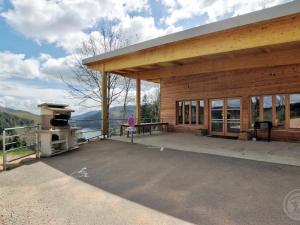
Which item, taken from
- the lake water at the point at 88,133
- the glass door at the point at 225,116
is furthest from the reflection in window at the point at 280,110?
the lake water at the point at 88,133

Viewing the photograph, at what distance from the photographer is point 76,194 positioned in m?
3.66

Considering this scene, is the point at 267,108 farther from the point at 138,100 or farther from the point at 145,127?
the point at 138,100

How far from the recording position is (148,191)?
375 centimetres

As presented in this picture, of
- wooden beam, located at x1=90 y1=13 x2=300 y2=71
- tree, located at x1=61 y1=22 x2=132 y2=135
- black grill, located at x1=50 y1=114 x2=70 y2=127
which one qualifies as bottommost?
A: black grill, located at x1=50 y1=114 x2=70 y2=127

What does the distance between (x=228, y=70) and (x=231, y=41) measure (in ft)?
13.9

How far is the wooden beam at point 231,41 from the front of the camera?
5105 mm

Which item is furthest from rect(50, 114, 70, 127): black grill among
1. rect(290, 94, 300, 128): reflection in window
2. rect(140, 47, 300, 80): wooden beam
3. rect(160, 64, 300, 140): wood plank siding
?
rect(290, 94, 300, 128): reflection in window

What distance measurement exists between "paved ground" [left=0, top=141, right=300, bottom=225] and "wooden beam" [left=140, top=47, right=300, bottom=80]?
4695 millimetres

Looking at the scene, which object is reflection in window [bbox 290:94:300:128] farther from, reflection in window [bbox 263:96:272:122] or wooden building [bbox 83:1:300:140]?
reflection in window [bbox 263:96:272:122]

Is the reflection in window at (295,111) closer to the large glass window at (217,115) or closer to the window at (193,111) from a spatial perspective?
the large glass window at (217,115)

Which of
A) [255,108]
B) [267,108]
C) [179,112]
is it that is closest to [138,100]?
[179,112]

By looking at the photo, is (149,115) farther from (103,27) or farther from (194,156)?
(194,156)

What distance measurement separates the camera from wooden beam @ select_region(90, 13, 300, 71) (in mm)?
5105

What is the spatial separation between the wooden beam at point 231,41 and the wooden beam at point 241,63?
2.92 m
